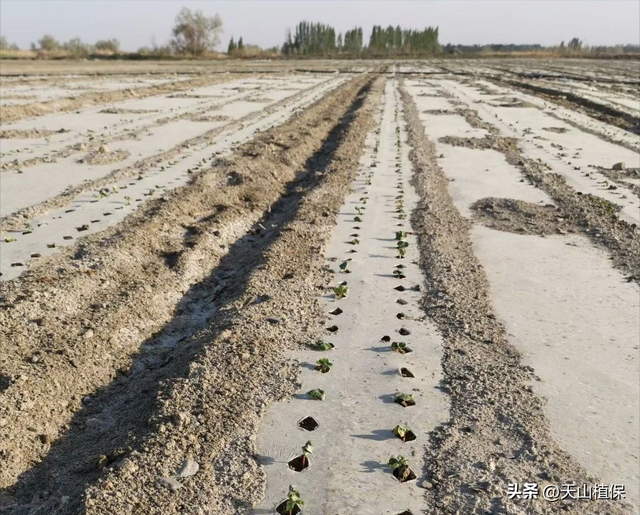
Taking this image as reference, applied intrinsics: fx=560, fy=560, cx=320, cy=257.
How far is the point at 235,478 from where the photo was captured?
10.8ft

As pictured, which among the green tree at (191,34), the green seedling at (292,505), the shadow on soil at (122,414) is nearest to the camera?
the green seedling at (292,505)

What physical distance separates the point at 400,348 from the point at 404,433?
1139 millimetres

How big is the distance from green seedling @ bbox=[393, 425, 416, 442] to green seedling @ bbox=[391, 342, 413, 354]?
1072mm

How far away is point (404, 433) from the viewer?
3.71 metres

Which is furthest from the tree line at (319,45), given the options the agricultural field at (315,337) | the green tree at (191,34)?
the agricultural field at (315,337)

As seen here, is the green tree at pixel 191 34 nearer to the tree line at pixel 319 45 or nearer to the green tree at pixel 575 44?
the tree line at pixel 319 45

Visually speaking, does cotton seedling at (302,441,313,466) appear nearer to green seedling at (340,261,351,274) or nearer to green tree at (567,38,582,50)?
green seedling at (340,261,351,274)

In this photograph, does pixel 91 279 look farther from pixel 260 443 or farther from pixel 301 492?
pixel 301 492

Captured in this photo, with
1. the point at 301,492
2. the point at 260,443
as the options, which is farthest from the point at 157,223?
the point at 301,492

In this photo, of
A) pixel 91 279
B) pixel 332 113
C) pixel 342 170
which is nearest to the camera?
pixel 91 279

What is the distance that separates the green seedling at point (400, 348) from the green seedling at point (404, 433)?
3.52 ft

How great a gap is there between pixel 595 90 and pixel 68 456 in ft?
108

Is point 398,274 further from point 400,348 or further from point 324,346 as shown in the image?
point 324,346

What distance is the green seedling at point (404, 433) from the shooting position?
369 centimetres
